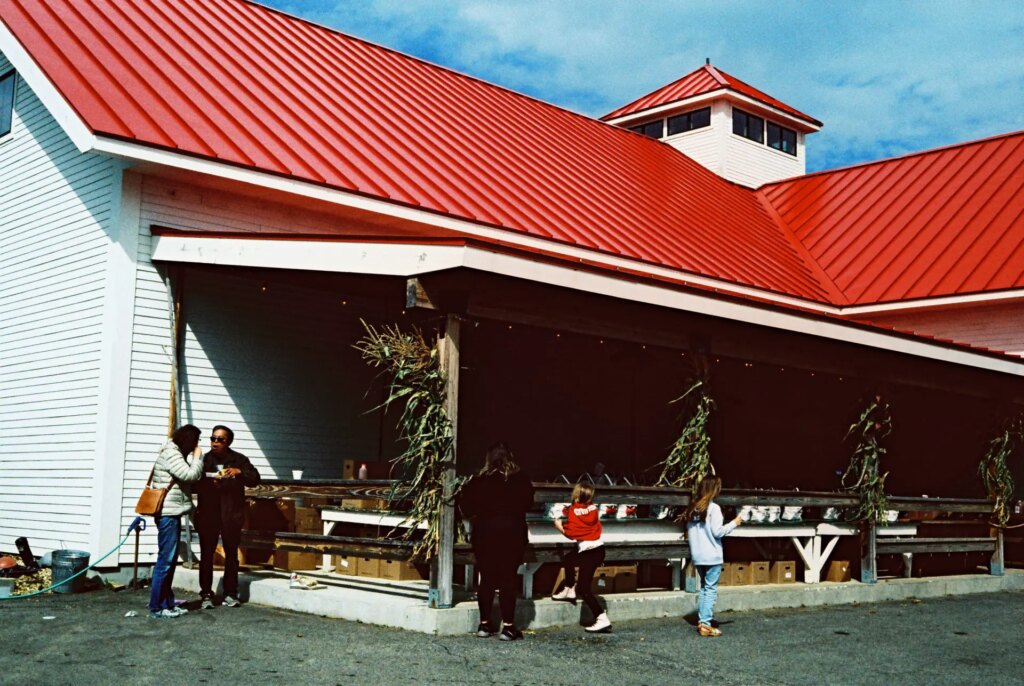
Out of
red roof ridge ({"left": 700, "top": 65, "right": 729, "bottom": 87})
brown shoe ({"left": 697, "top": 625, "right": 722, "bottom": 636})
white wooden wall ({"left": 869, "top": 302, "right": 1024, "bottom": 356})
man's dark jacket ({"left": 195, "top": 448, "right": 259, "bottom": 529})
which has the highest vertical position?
red roof ridge ({"left": 700, "top": 65, "right": 729, "bottom": 87})

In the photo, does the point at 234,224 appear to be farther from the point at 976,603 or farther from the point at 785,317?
the point at 976,603

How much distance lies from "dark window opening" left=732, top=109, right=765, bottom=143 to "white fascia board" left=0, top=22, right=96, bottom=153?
2190 cm

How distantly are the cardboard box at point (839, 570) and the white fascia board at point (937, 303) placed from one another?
8470 mm

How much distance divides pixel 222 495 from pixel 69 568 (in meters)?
2.67

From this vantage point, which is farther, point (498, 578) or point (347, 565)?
point (347, 565)

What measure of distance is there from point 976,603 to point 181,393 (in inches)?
392

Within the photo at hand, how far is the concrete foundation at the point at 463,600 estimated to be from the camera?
366 inches

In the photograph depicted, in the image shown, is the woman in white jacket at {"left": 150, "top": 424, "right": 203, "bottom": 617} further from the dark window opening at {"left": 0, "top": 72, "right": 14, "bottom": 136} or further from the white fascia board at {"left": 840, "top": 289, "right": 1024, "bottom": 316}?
the white fascia board at {"left": 840, "top": 289, "right": 1024, "bottom": 316}

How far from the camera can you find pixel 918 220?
77.9 feet

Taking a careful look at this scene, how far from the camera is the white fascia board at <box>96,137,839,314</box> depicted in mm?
Result: 12411

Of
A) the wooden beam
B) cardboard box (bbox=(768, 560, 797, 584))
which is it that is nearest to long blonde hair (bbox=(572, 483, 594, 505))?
the wooden beam

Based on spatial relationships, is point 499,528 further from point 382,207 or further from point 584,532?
point 382,207

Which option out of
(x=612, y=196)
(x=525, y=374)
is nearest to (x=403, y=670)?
(x=525, y=374)

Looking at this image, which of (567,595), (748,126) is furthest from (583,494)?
(748,126)
